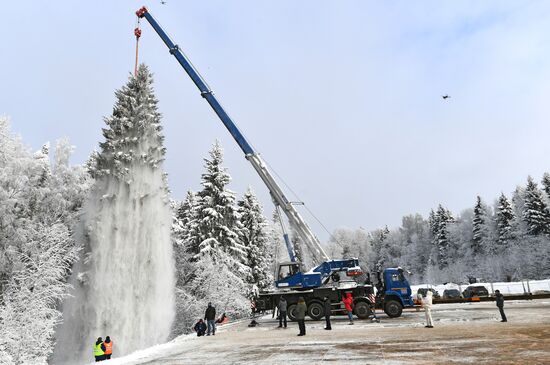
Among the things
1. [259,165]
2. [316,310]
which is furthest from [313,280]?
[259,165]

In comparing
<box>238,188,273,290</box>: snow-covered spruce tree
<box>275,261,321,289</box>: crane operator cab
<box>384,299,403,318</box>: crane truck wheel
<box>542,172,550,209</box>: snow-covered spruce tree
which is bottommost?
<box>384,299,403,318</box>: crane truck wheel

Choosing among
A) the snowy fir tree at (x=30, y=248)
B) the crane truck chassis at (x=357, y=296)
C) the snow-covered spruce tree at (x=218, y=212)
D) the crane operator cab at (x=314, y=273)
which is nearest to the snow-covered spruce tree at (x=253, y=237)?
the snow-covered spruce tree at (x=218, y=212)

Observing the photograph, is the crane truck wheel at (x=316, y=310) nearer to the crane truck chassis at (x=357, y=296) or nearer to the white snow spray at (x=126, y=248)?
→ the crane truck chassis at (x=357, y=296)

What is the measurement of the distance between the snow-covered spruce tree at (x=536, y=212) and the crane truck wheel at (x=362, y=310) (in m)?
57.0

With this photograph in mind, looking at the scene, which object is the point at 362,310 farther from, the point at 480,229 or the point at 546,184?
the point at 480,229

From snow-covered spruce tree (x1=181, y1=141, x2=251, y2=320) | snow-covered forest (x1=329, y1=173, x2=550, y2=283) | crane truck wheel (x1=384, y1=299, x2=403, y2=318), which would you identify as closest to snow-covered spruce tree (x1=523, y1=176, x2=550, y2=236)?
snow-covered forest (x1=329, y1=173, x2=550, y2=283)

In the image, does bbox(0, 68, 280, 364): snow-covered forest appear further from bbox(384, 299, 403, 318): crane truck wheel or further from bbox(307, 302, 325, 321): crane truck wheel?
bbox(384, 299, 403, 318): crane truck wheel

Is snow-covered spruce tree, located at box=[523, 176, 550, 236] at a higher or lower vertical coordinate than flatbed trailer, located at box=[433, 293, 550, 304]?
higher

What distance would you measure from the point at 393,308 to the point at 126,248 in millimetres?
18194

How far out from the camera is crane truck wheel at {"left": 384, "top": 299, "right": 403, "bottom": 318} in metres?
20.5

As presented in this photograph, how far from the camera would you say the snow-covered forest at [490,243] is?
6234 centimetres

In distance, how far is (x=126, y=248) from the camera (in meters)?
25.6

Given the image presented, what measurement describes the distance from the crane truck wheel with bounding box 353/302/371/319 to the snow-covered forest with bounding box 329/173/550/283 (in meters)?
24.0

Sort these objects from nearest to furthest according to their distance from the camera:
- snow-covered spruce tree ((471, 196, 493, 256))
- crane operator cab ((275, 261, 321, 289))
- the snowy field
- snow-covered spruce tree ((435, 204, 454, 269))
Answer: the snowy field → crane operator cab ((275, 261, 321, 289)) → snow-covered spruce tree ((471, 196, 493, 256)) → snow-covered spruce tree ((435, 204, 454, 269))
